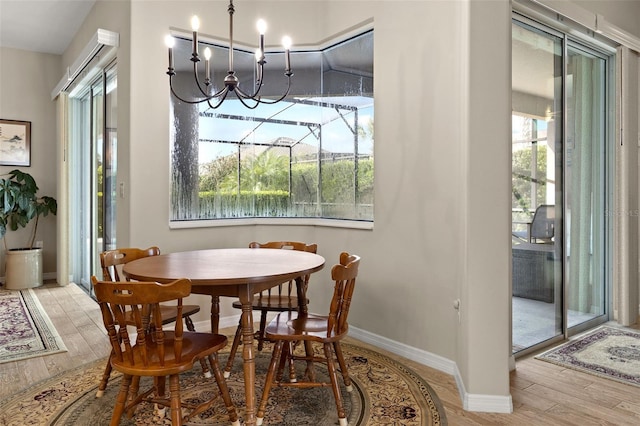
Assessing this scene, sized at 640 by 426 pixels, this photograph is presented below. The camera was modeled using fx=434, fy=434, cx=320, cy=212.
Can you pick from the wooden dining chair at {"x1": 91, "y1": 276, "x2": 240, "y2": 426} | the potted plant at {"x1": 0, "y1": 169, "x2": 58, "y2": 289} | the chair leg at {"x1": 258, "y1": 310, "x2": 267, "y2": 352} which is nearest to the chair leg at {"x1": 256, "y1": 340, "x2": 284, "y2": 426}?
the wooden dining chair at {"x1": 91, "y1": 276, "x2": 240, "y2": 426}

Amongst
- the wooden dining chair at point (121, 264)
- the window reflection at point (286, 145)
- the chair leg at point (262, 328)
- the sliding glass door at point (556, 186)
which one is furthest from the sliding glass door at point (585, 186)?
the wooden dining chair at point (121, 264)

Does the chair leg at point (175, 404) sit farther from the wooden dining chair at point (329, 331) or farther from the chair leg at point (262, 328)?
the chair leg at point (262, 328)

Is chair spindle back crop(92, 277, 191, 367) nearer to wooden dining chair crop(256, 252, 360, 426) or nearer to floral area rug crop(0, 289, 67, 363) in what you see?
Answer: wooden dining chair crop(256, 252, 360, 426)

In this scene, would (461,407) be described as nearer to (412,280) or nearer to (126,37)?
(412,280)

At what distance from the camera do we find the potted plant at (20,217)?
5.21 metres

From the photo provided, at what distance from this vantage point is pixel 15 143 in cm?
564

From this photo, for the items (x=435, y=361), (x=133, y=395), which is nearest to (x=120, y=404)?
(x=133, y=395)

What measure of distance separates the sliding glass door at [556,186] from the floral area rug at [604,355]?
13 cm

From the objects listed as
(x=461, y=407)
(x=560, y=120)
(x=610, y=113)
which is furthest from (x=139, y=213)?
(x=610, y=113)

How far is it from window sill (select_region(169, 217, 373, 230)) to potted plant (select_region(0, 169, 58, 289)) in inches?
121

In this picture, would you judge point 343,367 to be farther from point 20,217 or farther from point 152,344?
point 20,217

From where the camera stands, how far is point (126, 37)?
3287 mm

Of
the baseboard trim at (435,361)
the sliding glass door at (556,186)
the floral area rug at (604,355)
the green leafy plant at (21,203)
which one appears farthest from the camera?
the green leafy plant at (21,203)

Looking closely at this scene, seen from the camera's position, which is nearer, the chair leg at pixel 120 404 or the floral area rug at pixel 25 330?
the chair leg at pixel 120 404
